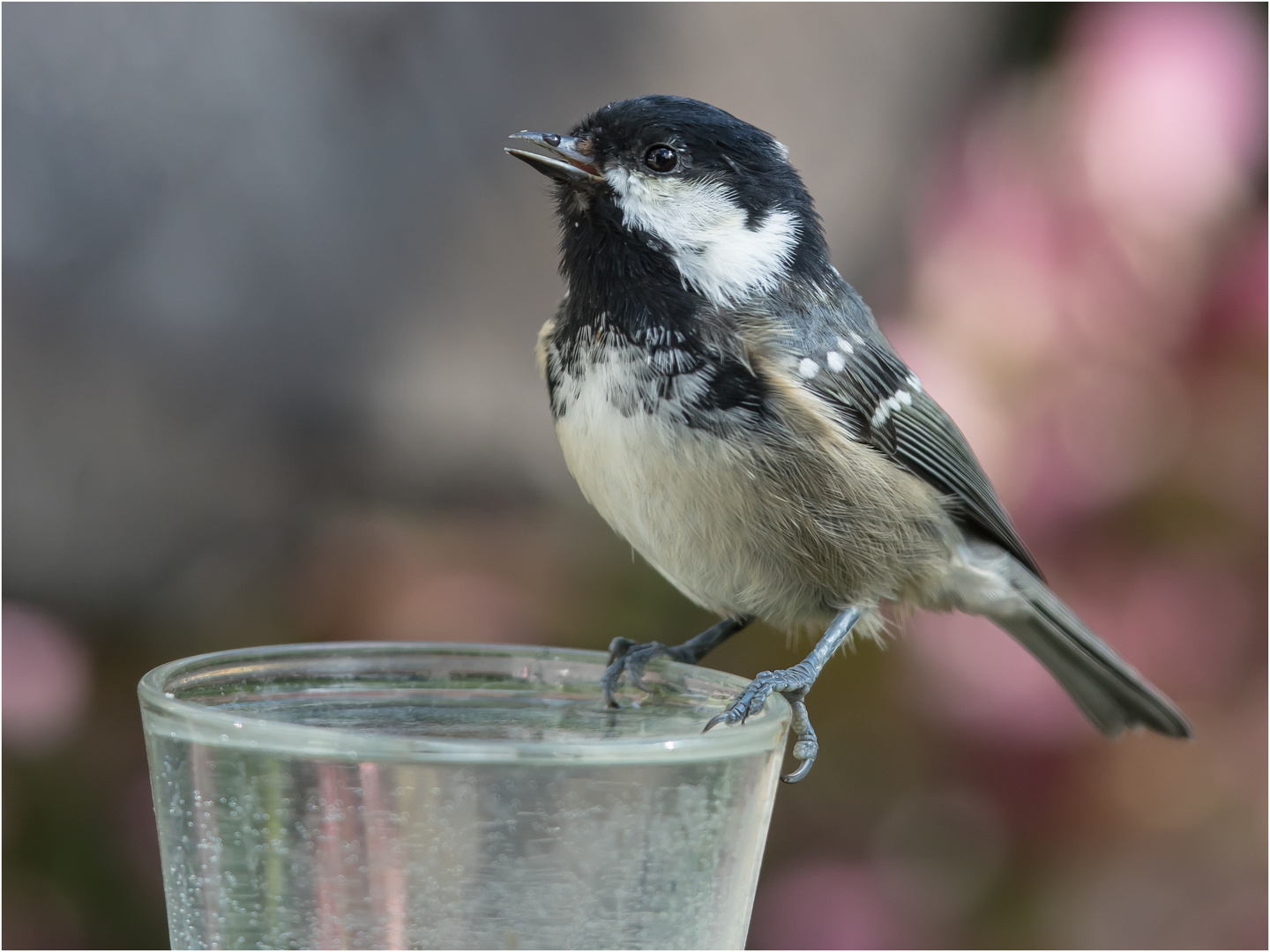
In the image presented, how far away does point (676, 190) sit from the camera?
0.94 m

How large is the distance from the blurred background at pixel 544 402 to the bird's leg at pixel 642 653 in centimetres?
16

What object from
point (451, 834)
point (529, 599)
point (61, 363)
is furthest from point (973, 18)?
point (451, 834)

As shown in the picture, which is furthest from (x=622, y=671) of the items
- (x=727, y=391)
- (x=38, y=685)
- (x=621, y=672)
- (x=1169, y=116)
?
(x=1169, y=116)

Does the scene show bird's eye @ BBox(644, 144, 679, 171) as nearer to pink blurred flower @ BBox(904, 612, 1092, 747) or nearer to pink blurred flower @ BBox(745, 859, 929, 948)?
pink blurred flower @ BBox(904, 612, 1092, 747)

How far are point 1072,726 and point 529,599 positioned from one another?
683 millimetres

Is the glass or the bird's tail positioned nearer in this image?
the glass

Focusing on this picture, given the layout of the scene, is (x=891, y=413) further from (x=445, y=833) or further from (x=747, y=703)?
(x=445, y=833)

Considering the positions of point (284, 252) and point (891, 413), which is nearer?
point (891, 413)

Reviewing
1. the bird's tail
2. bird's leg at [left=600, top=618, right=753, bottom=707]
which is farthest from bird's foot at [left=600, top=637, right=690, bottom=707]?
the bird's tail

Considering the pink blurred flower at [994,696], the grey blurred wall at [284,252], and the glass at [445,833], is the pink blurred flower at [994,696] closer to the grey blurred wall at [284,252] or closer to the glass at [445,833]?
the grey blurred wall at [284,252]

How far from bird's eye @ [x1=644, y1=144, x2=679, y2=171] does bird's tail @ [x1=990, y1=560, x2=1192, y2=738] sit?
21.7 inches

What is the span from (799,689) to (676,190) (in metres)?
0.41

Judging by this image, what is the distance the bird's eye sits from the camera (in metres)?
0.94

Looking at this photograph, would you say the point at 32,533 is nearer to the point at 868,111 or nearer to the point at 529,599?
the point at 529,599
